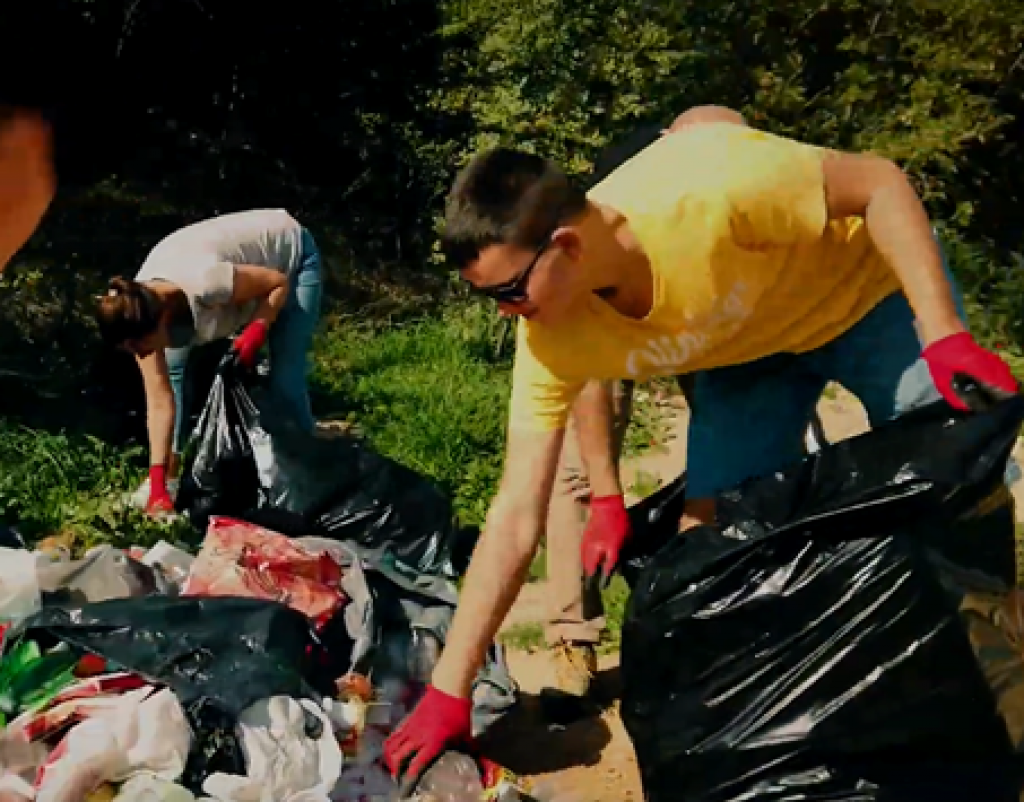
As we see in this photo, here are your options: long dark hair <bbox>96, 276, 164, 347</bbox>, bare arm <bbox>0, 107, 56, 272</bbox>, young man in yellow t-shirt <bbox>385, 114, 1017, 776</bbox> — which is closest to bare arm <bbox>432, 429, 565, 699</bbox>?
young man in yellow t-shirt <bbox>385, 114, 1017, 776</bbox>

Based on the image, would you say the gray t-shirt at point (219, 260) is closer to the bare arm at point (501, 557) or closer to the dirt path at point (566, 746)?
the dirt path at point (566, 746)

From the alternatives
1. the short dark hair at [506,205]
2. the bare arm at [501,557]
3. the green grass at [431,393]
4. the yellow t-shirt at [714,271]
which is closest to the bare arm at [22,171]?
the short dark hair at [506,205]

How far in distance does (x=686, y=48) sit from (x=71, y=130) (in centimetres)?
654

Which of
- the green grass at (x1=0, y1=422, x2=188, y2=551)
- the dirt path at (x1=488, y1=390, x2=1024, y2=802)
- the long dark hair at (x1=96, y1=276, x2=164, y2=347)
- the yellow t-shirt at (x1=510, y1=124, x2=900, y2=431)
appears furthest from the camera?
the green grass at (x1=0, y1=422, x2=188, y2=551)

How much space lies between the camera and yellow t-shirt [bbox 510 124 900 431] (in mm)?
2021

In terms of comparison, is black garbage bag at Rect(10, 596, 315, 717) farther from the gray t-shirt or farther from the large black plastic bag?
the gray t-shirt

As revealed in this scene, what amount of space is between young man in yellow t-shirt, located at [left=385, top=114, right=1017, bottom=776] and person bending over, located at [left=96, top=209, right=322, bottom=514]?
1.59 meters

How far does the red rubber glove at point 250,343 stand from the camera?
145 inches

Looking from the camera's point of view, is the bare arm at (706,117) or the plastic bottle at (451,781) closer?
the plastic bottle at (451,781)

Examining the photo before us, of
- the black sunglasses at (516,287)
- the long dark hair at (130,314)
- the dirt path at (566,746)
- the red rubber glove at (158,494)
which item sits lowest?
the dirt path at (566,746)

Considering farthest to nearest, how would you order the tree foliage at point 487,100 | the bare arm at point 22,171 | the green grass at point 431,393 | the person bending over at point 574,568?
the tree foliage at point 487,100, the green grass at point 431,393, the person bending over at point 574,568, the bare arm at point 22,171

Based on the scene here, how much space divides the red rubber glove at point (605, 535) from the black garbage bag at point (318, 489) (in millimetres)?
858

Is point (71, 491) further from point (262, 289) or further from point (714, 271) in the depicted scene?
point (714, 271)

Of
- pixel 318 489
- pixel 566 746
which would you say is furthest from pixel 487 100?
pixel 566 746
